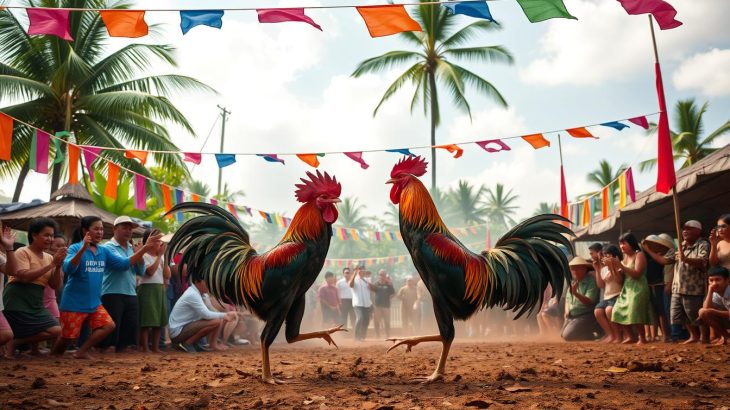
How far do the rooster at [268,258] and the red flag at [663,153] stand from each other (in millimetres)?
5655

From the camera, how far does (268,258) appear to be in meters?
5.18

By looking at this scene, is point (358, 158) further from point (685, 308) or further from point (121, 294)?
point (685, 308)

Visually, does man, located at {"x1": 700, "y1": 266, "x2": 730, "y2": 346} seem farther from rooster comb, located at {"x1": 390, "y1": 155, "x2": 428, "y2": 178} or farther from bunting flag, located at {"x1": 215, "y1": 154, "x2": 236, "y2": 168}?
bunting flag, located at {"x1": 215, "y1": 154, "x2": 236, "y2": 168}

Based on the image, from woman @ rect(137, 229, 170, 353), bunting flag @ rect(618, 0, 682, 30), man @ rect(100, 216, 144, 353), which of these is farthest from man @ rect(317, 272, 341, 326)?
bunting flag @ rect(618, 0, 682, 30)

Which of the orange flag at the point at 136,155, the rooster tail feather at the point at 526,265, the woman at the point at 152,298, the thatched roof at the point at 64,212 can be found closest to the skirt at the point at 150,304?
the woman at the point at 152,298

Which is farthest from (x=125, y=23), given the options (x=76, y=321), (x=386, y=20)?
(x=76, y=321)

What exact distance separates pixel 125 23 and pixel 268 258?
338 centimetres

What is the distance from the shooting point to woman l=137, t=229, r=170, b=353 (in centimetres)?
870

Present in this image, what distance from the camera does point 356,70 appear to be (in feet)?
82.5

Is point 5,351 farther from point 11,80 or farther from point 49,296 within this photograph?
point 11,80

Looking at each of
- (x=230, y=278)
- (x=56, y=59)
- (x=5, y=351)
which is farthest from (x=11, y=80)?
(x=230, y=278)

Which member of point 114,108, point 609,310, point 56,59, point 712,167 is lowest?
point 609,310

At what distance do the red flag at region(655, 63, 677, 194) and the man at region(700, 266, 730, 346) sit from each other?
4.75ft

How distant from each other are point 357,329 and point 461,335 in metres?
3.71
